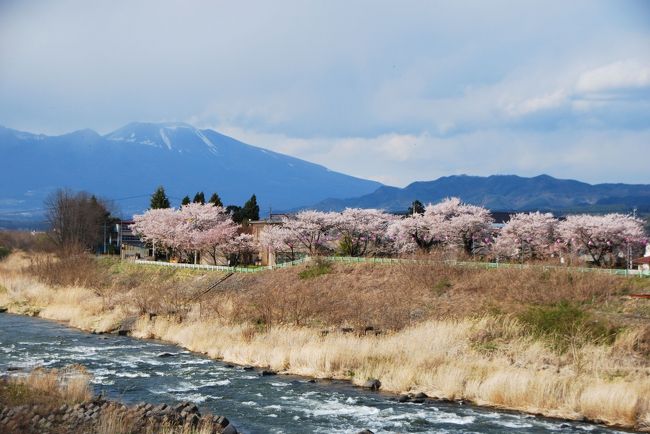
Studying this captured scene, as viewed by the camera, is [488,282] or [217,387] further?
[488,282]

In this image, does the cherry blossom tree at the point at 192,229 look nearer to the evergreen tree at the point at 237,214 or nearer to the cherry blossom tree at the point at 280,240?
the cherry blossom tree at the point at 280,240

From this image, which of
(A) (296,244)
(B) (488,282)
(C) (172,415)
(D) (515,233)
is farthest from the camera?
(A) (296,244)

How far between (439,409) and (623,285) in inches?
696

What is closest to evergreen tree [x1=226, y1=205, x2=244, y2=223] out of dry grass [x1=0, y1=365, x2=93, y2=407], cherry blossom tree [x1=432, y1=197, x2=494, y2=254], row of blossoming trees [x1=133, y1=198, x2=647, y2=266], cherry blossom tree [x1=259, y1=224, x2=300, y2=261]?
row of blossoming trees [x1=133, y1=198, x2=647, y2=266]

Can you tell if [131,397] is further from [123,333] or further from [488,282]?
[488,282]

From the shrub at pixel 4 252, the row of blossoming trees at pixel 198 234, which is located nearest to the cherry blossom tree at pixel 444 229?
the row of blossoming trees at pixel 198 234

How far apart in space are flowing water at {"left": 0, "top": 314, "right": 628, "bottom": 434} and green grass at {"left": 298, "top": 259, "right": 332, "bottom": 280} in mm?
17152

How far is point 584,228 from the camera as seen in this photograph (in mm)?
53938

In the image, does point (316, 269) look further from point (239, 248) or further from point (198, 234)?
point (198, 234)

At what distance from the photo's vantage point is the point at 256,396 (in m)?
23.8

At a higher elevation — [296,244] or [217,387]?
[296,244]

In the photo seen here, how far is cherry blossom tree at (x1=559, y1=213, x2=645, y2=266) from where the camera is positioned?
52.9 meters

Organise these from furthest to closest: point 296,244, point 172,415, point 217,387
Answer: point 296,244
point 217,387
point 172,415

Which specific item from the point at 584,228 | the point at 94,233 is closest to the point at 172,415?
the point at 584,228
